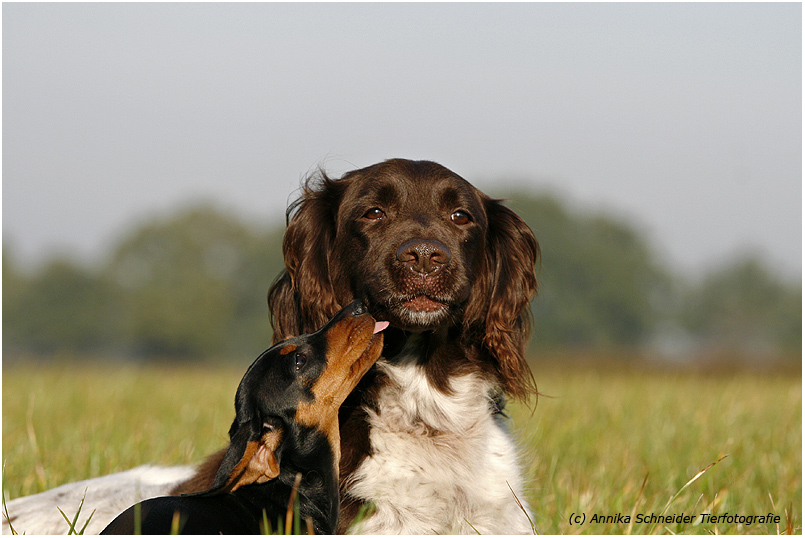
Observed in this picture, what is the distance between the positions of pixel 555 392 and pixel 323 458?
9001 millimetres

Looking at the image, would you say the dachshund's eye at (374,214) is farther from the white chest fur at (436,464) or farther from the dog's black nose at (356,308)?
the white chest fur at (436,464)

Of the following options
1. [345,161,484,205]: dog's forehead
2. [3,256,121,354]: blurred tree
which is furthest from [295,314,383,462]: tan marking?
[3,256,121,354]: blurred tree

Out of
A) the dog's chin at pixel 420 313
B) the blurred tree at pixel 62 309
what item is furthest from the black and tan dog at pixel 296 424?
the blurred tree at pixel 62 309

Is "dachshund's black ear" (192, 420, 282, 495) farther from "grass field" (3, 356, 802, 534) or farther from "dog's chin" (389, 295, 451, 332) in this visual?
"grass field" (3, 356, 802, 534)

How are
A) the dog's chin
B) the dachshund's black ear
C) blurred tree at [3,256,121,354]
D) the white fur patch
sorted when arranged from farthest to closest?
blurred tree at [3,256,121,354] → the white fur patch → the dog's chin → the dachshund's black ear

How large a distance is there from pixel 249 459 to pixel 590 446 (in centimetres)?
419

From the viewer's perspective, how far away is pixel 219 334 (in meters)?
52.3

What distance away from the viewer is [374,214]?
401 cm

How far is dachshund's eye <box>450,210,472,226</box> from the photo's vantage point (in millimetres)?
4039

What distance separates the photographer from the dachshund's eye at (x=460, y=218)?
13.3 ft

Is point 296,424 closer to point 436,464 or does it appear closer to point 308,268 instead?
point 436,464

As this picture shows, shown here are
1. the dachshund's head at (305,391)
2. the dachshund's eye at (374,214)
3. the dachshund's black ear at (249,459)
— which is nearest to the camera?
the dachshund's black ear at (249,459)

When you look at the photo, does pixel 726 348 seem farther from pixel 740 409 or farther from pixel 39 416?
pixel 39 416

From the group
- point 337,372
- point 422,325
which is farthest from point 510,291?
point 337,372
